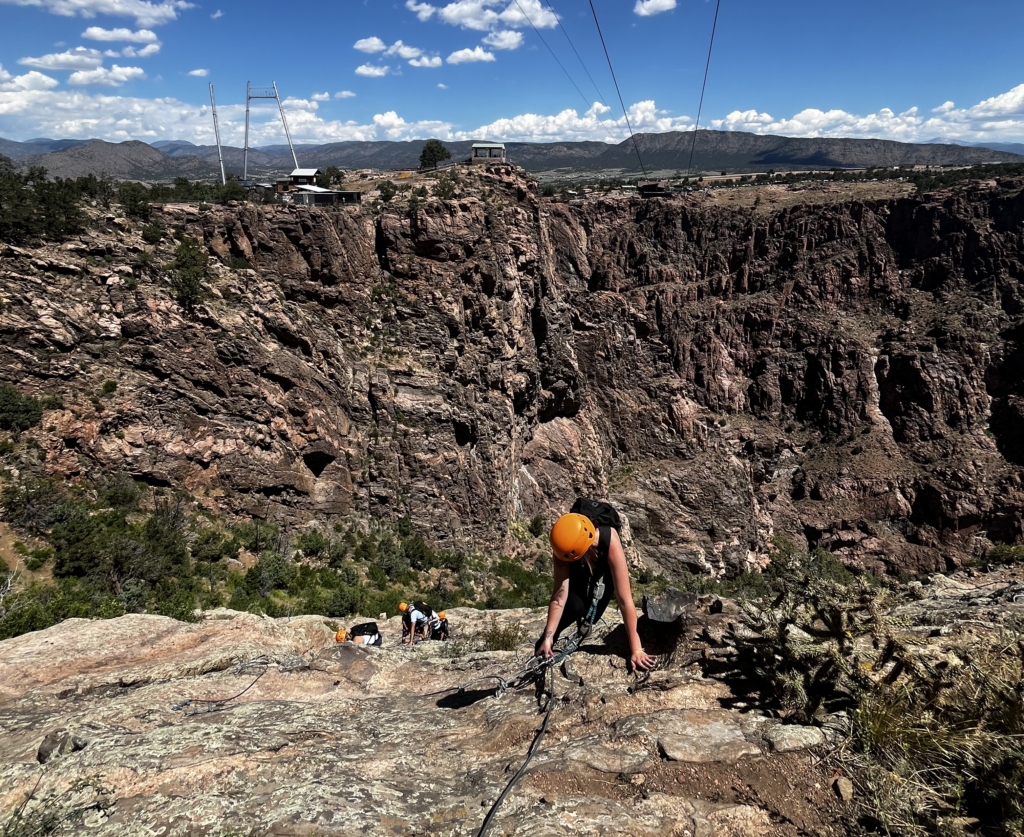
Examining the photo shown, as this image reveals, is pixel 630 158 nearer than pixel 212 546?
No

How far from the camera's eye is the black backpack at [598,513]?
15.8 ft

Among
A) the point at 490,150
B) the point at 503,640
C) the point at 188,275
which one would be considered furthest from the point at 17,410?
the point at 490,150

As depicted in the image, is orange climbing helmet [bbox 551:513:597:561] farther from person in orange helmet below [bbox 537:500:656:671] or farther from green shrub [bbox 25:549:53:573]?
green shrub [bbox 25:549:53:573]

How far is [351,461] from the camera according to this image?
21.6 meters

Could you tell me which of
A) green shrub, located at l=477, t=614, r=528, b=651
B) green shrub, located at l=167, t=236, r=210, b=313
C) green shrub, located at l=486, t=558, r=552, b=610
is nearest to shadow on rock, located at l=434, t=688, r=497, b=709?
green shrub, located at l=477, t=614, r=528, b=651

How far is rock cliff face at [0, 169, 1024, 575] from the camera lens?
1648 centimetres

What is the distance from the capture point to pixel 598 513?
4.86 meters

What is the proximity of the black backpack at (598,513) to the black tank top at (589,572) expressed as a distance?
0.06 metres

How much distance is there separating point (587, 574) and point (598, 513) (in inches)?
25.1

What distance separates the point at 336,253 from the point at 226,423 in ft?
29.5

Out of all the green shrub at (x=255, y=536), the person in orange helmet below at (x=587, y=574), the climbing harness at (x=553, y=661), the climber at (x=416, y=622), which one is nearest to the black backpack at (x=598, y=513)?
the person in orange helmet below at (x=587, y=574)

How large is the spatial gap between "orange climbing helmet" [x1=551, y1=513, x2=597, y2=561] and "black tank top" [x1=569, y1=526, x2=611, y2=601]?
0.19 m

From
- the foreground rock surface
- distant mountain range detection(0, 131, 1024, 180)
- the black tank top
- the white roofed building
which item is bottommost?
the foreground rock surface

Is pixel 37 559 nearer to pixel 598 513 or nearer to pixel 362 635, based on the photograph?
pixel 362 635
